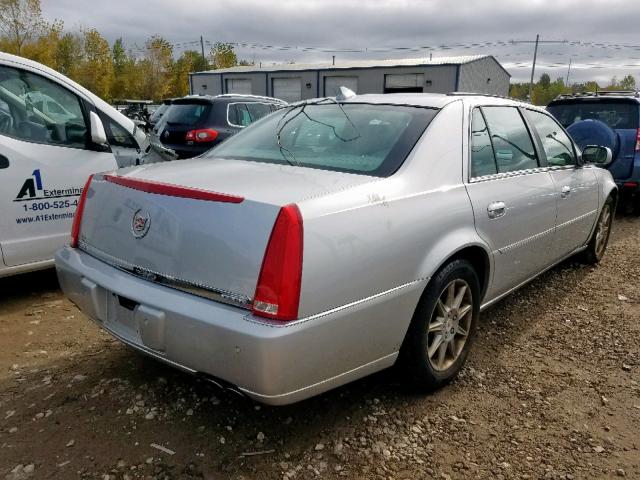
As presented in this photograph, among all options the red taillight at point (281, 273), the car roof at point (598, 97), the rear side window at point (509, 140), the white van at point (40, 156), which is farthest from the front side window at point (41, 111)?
the car roof at point (598, 97)

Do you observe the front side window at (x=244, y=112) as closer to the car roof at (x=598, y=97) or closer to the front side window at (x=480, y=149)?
the car roof at (x=598, y=97)

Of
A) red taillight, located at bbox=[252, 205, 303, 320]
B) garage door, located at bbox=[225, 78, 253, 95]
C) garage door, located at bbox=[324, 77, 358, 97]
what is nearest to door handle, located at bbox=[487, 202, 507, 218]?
red taillight, located at bbox=[252, 205, 303, 320]

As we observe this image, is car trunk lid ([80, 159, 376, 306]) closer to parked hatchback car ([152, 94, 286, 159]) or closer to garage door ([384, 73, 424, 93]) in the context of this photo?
parked hatchback car ([152, 94, 286, 159])

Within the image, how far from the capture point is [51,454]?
223 centimetres

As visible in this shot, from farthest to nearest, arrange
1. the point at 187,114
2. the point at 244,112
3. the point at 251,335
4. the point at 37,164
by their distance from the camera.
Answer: the point at 244,112 → the point at 187,114 → the point at 37,164 → the point at 251,335

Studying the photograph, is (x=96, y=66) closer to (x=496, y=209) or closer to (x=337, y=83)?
(x=337, y=83)

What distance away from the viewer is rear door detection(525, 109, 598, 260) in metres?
3.79

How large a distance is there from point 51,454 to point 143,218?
109 centimetres

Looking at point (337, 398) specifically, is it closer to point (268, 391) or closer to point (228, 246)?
point (268, 391)

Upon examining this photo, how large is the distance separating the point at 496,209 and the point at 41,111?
10.9ft

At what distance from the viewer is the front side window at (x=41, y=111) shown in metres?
3.70

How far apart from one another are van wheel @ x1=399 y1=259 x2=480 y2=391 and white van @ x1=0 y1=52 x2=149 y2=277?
9.19ft

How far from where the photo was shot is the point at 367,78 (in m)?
35.5

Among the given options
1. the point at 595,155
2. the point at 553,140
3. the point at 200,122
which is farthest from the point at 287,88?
the point at 553,140
